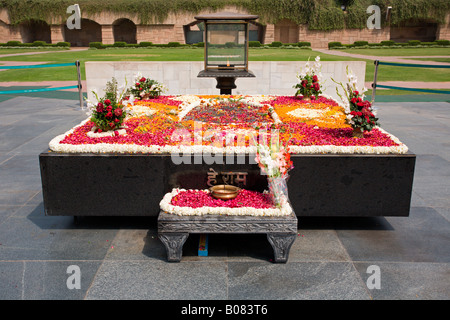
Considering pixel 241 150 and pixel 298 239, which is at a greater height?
pixel 241 150

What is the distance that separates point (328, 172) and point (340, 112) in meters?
3.06

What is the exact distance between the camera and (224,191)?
16.1 feet

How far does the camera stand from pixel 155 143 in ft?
18.1

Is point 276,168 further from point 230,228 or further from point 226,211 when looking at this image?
point 230,228

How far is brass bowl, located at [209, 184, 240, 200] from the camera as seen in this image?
4867 millimetres

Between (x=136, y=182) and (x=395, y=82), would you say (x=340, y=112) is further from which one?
(x=395, y=82)

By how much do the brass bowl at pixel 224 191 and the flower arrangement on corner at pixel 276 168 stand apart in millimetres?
431

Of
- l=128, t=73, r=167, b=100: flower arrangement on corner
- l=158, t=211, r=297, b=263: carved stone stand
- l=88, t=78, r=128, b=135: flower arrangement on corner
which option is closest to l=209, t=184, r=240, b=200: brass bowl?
l=158, t=211, r=297, b=263: carved stone stand

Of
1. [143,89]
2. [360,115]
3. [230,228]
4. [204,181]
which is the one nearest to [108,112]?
[204,181]

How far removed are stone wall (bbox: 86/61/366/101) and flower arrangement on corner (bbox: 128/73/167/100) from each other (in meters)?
4.38

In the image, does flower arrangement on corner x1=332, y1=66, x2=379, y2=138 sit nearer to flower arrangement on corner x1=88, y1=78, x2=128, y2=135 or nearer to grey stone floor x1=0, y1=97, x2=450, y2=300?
A: grey stone floor x1=0, y1=97, x2=450, y2=300

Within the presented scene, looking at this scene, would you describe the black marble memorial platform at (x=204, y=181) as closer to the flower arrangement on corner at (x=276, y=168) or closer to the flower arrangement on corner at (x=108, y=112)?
the flower arrangement on corner at (x=276, y=168)

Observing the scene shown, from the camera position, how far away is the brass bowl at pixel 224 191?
4.87m
